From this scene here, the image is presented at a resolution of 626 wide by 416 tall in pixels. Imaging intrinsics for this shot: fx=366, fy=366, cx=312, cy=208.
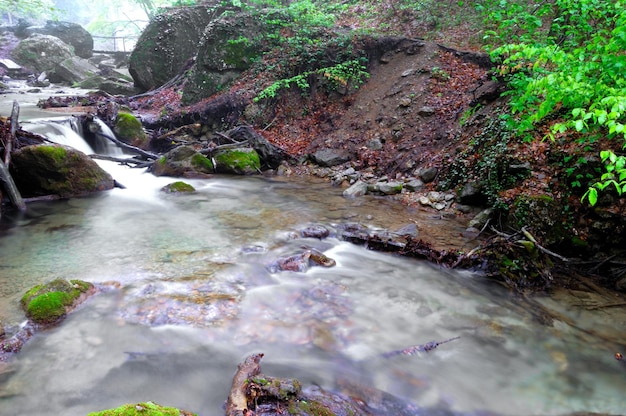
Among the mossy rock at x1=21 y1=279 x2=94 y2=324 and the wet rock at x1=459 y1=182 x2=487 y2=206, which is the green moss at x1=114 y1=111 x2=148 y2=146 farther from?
the wet rock at x1=459 y1=182 x2=487 y2=206

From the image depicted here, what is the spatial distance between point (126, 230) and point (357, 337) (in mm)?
5123

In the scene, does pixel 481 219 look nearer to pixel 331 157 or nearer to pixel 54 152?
pixel 331 157

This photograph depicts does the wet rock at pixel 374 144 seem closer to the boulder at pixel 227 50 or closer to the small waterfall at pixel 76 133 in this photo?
the boulder at pixel 227 50

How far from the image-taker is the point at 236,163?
1138 cm

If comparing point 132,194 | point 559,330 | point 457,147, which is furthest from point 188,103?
point 559,330

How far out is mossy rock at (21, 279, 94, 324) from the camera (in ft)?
12.9

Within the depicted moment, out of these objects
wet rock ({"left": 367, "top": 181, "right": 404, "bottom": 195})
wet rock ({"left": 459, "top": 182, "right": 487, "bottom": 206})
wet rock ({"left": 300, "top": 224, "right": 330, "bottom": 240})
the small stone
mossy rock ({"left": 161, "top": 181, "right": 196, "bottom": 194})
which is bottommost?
mossy rock ({"left": 161, "top": 181, "right": 196, "bottom": 194})

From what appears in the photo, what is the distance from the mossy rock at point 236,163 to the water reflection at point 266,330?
15.3ft

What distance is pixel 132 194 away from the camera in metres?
9.27

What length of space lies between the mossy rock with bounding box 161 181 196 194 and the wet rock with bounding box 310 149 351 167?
3.84 metres

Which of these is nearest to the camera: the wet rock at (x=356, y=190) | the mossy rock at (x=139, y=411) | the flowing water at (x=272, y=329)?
the mossy rock at (x=139, y=411)

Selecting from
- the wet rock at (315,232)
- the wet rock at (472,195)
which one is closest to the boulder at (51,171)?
the wet rock at (315,232)

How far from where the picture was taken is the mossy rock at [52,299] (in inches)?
154

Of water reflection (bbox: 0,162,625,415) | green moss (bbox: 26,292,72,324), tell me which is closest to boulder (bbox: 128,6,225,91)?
water reflection (bbox: 0,162,625,415)
